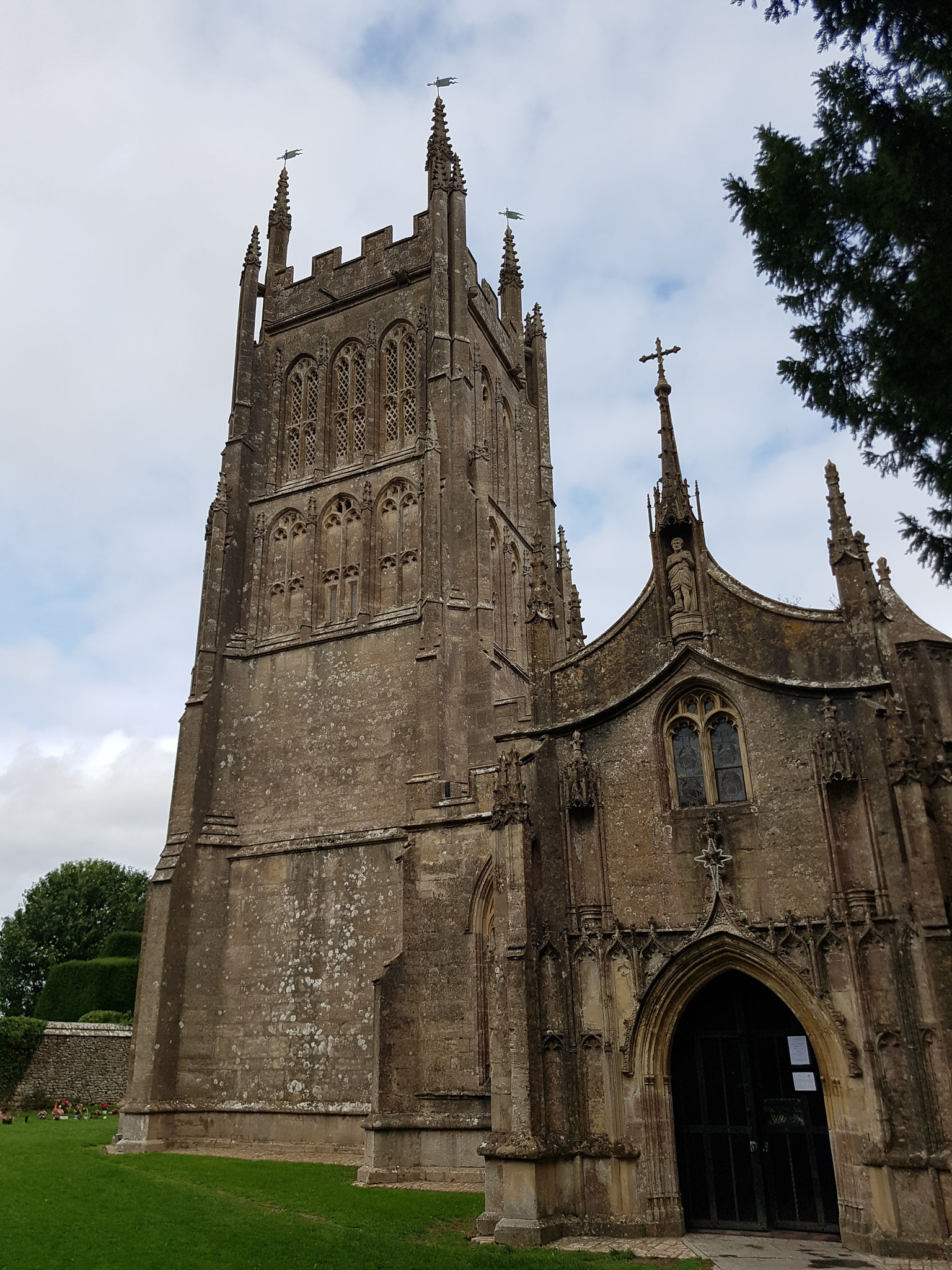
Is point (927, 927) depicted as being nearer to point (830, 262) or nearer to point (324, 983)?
point (830, 262)

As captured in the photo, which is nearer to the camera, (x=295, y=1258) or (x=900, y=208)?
(x=900, y=208)

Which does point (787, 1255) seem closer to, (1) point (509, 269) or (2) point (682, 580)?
(2) point (682, 580)

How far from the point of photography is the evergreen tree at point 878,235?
27.0 ft

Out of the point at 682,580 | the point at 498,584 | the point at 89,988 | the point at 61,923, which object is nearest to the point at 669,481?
the point at 682,580

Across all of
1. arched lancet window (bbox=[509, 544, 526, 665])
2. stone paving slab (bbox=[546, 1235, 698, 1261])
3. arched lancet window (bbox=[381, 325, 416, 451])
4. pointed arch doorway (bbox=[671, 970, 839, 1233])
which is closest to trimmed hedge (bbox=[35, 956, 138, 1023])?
arched lancet window (bbox=[509, 544, 526, 665])

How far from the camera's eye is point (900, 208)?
820cm

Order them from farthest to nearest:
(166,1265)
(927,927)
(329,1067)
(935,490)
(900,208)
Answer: (329,1067) < (927,927) < (166,1265) < (935,490) < (900,208)

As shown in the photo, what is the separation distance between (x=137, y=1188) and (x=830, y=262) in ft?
51.9

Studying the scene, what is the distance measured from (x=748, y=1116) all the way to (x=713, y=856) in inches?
131

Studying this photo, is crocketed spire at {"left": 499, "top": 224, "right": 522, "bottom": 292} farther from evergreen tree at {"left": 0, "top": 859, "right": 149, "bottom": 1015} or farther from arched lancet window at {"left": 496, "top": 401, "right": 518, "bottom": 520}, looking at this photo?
evergreen tree at {"left": 0, "top": 859, "right": 149, "bottom": 1015}

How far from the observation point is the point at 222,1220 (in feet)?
41.9

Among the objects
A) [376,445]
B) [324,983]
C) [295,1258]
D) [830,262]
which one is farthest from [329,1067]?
[830,262]

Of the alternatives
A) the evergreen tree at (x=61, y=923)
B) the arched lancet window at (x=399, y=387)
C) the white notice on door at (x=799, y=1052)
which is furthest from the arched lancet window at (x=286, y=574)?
the evergreen tree at (x=61, y=923)

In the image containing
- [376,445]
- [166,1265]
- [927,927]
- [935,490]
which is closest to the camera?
[935,490]
